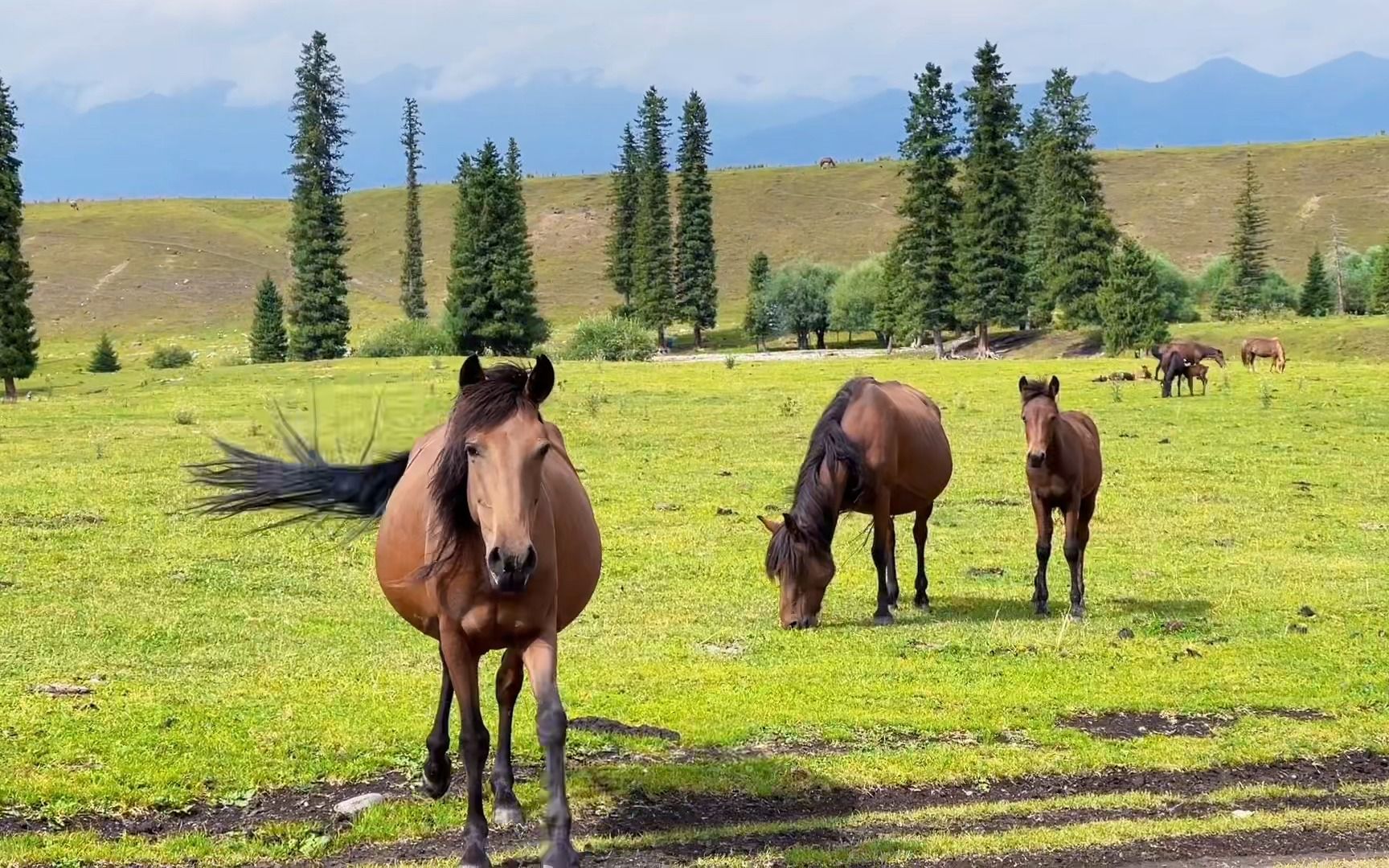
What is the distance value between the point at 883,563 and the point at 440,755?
7095 mm

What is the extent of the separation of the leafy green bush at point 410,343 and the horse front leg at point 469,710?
60.5 m

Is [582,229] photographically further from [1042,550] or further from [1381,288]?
[1042,550]

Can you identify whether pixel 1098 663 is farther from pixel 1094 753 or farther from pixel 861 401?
pixel 861 401

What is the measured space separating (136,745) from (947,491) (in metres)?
16.7

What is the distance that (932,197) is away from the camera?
73750mm

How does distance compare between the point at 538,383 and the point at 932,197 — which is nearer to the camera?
the point at 538,383

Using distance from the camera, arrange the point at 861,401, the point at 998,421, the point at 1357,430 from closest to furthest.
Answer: the point at 861,401 → the point at 1357,430 → the point at 998,421

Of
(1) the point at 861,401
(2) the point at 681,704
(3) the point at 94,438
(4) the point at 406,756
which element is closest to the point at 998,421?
(1) the point at 861,401

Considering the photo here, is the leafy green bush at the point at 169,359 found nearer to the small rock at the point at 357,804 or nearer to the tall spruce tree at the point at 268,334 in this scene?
the tall spruce tree at the point at 268,334

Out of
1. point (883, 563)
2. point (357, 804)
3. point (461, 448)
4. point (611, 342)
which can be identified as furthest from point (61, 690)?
point (611, 342)

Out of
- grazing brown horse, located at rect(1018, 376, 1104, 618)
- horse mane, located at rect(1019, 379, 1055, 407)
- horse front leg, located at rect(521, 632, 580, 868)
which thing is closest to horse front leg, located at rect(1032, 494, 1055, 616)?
grazing brown horse, located at rect(1018, 376, 1104, 618)

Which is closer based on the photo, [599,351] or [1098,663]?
[1098,663]

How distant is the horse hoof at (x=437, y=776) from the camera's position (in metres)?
7.30

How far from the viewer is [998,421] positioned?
108 ft
